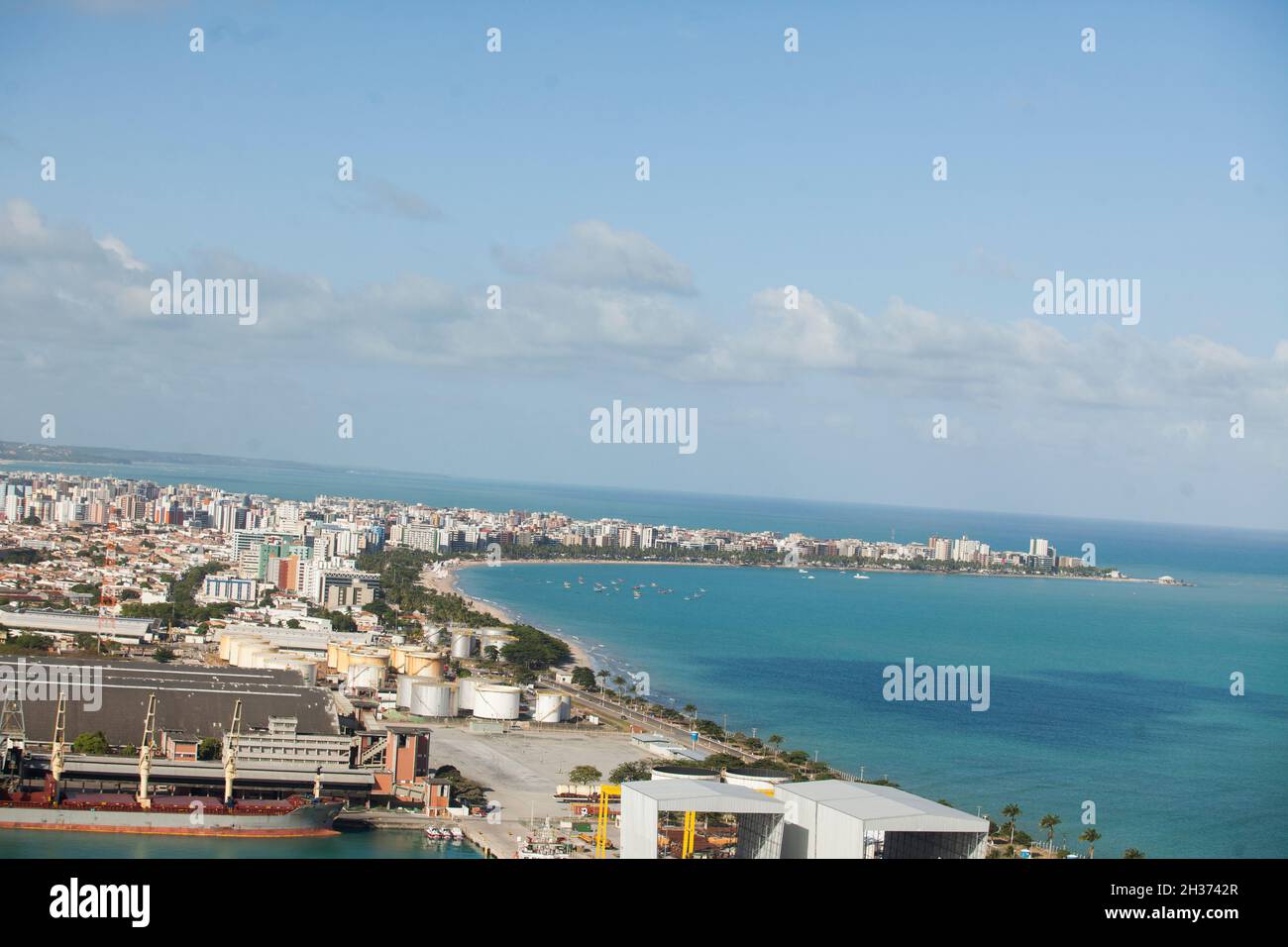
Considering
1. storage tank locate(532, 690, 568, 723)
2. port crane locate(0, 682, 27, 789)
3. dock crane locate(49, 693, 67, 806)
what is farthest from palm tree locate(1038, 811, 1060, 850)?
port crane locate(0, 682, 27, 789)

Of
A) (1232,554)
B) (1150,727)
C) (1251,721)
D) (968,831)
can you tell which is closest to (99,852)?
(968,831)

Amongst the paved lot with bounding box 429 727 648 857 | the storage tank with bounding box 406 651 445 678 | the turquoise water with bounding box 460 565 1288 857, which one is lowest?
the turquoise water with bounding box 460 565 1288 857

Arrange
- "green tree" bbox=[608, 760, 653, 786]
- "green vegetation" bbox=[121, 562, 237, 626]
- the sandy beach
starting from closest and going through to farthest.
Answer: "green tree" bbox=[608, 760, 653, 786] < "green vegetation" bbox=[121, 562, 237, 626] < the sandy beach

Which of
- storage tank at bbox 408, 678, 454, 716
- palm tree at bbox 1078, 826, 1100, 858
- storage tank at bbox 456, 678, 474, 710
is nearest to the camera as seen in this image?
palm tree at bbox 1078, 826, 1100, 858

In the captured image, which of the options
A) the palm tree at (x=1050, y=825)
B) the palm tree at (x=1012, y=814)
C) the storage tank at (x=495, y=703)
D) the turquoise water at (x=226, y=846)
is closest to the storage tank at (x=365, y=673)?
the storage tank at (x=495, y=703)

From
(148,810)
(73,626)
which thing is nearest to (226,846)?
(148,810)

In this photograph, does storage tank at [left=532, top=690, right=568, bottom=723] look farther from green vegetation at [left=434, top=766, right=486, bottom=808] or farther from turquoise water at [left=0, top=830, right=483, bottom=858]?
turquoise water at [left=0, top=830, right=483, bottom=858]
